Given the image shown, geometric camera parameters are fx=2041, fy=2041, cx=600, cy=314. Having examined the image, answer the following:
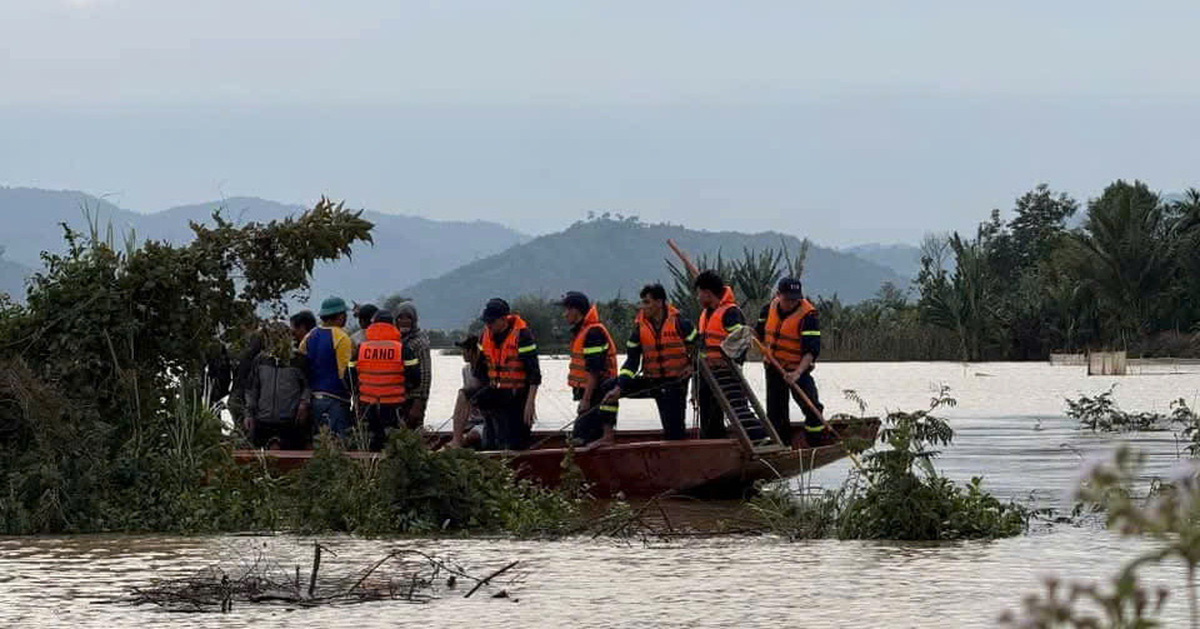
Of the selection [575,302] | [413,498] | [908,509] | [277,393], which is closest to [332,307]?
[277,393]

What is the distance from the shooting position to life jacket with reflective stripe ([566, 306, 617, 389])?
16.1 metres

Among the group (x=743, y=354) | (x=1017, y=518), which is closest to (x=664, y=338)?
(x=743, y=354)

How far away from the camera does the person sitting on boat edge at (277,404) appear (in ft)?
54.6

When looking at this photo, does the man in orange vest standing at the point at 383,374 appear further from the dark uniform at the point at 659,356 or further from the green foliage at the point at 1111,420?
the green foliage at the point at 1111,420

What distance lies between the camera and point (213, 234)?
1461 centimetres

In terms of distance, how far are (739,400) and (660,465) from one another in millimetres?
988

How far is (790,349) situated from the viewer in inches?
679

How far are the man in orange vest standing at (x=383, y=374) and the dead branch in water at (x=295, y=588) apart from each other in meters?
5.34

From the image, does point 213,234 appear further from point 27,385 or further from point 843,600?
point 843,600

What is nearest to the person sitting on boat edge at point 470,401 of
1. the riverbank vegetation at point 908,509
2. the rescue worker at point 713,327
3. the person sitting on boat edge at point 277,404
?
the person sitting on boat edge at point 277,404

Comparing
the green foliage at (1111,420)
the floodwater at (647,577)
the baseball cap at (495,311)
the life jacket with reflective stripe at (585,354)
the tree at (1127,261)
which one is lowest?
the floodwater at (647,577)

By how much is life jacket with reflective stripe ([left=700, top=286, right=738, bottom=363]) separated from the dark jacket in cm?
332

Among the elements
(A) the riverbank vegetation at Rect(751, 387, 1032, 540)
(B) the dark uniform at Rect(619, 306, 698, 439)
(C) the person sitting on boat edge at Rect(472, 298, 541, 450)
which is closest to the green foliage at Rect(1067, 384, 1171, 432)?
(B) the dark uniform at Rect(619, 306, 698, 439)

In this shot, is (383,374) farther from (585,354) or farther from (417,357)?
(585,354)
